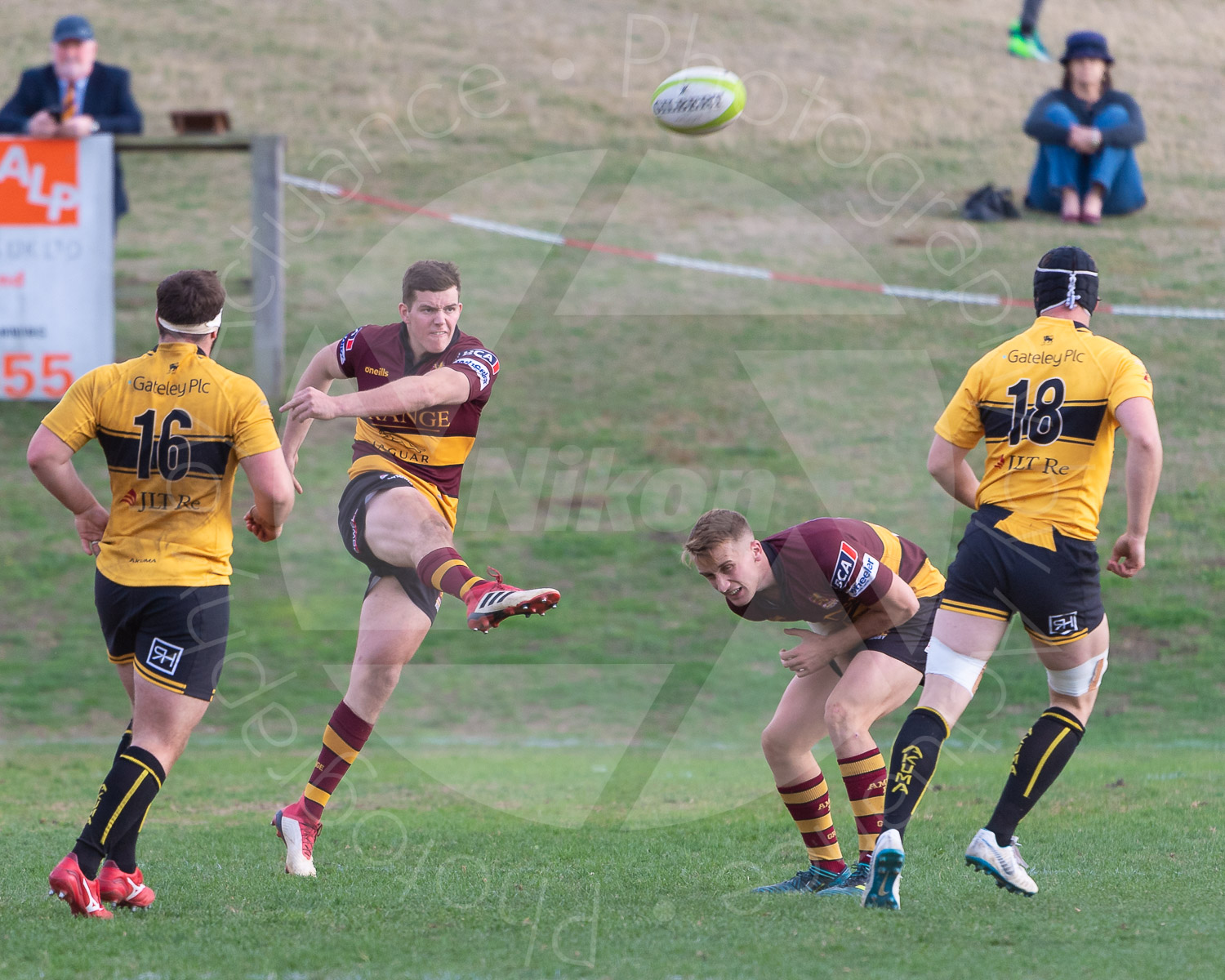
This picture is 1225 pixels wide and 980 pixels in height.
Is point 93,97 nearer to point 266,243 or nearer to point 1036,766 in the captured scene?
point 266,243

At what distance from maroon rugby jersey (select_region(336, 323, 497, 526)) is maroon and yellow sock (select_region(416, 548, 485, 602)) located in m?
0.46

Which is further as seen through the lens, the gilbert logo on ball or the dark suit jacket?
the dark suit jacket

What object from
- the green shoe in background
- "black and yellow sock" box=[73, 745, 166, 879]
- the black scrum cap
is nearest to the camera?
"black and yellow sock" box=[73, 745, 166, 879]

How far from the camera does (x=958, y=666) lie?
534 centimetres

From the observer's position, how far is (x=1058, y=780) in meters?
7.97

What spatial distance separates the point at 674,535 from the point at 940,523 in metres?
2.60

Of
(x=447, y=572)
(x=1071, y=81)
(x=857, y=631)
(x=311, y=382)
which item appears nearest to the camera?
(x=857, y=631)

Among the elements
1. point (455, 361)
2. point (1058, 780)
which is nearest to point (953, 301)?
point (1058, 780)

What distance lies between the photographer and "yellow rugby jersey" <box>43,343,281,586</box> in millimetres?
4922

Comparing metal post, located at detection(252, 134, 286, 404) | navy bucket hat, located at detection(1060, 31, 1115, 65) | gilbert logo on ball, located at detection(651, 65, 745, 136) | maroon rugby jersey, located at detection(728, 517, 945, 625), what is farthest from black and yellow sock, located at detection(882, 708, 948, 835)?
navy bucket hat, located at detection(1060, 31, 1115, 65)

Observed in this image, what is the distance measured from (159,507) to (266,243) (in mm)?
8448

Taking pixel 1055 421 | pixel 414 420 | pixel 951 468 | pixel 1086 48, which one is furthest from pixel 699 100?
pixel 1086 48

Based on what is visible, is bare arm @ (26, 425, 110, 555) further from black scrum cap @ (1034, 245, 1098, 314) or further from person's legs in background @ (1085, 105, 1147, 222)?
person's legs in background @ (1085, 105, 1147, 222)

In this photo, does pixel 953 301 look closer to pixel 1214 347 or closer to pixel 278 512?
pixel 1214 347
